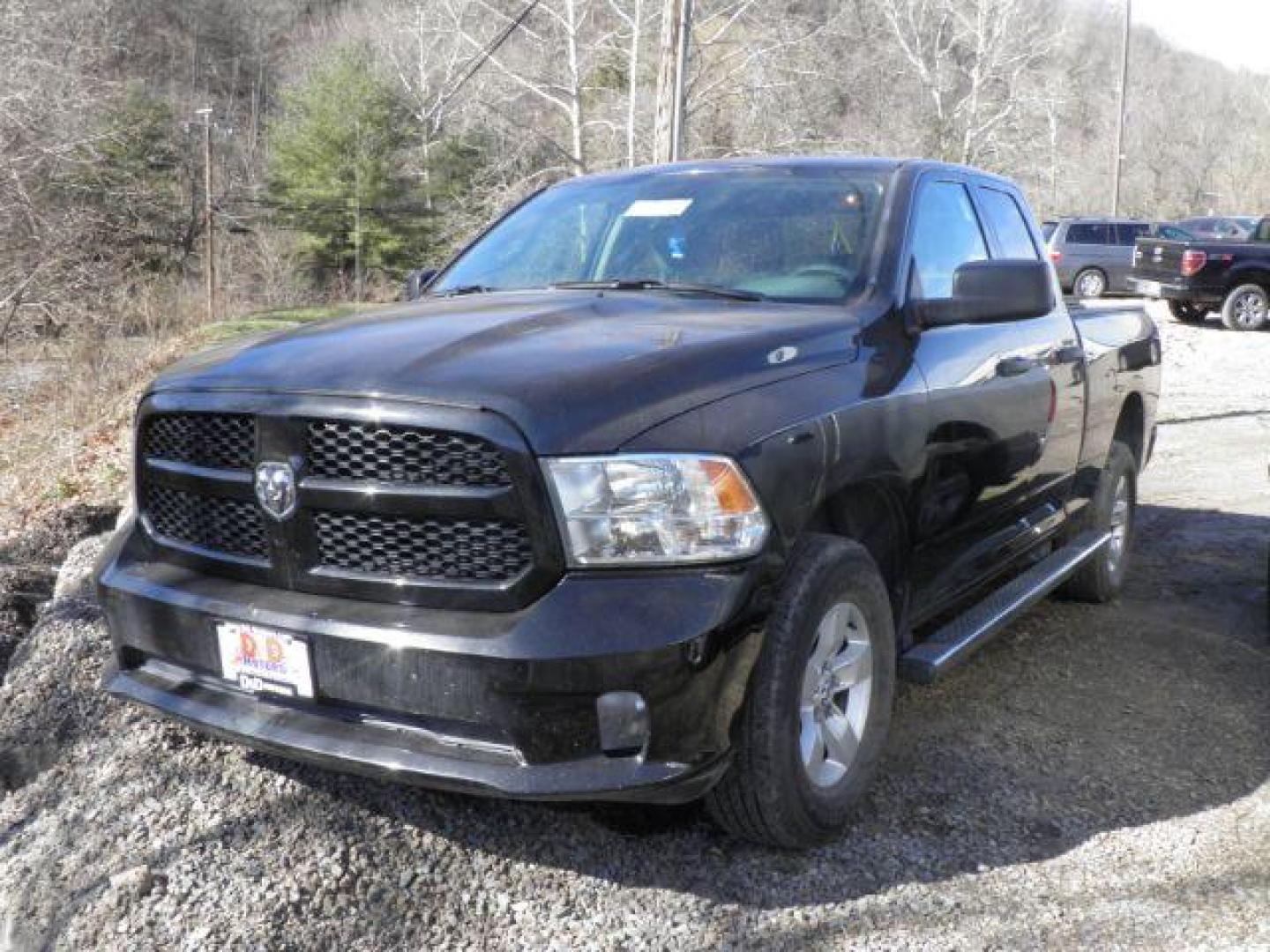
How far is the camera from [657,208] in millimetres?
3908

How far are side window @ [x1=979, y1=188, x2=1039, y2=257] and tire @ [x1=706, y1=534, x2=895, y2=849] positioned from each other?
205 centimetres

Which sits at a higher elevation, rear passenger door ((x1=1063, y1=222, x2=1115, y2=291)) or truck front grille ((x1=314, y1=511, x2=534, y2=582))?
truck front grille ((x1=314, y1=511, x2=534, y2=582))

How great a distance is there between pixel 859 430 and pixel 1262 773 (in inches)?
71.8

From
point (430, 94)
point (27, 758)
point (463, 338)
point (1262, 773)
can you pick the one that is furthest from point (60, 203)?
point (430, 94)

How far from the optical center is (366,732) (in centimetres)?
253

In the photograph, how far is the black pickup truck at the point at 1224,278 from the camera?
→ 19266 mm

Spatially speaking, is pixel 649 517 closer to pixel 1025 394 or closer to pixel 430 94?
pixel 1025 394

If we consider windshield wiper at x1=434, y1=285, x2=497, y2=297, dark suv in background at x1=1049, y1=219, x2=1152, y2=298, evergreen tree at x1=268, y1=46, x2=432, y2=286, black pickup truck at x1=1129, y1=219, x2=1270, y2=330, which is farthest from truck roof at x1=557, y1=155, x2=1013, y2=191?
evergreen tree at x1=268, y1=46, x2=432, y2=286

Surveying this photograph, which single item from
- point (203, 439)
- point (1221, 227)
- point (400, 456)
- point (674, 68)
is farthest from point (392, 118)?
point (400, 456)

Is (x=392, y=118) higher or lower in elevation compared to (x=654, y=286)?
higher

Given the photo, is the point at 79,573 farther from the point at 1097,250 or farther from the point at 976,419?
the point at 1097,250

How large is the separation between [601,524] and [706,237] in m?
1.58

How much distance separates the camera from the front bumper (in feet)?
7.76

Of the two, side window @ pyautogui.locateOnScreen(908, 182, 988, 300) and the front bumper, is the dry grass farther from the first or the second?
the front bumper
